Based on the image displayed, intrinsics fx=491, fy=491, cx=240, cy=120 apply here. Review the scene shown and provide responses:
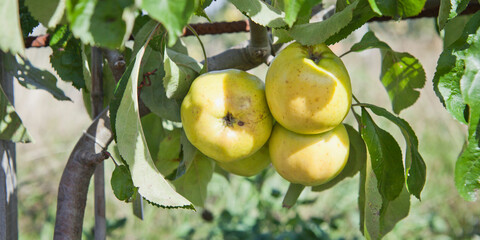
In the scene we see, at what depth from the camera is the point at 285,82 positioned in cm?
56

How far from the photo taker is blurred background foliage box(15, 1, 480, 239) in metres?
1.67

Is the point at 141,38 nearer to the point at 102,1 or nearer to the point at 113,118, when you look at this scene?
the point at 113,118

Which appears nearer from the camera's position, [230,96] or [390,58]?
[230,96]

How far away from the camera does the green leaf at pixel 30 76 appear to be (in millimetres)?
767

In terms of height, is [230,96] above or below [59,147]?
above

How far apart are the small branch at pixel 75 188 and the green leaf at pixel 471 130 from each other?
437 millimetres

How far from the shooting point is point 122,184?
612mm

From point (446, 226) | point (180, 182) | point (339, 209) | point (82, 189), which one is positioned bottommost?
point (446, 226)

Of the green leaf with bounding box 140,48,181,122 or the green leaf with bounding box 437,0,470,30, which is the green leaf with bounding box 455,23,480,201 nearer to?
the green leaf with bounding box 437,0,470,30

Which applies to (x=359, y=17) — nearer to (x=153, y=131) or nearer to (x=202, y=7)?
(x=202, y=7)

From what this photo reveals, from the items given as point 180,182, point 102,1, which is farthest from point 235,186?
point 102,1

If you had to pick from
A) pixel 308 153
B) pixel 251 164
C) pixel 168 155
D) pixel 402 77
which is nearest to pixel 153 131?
pixel 168 155

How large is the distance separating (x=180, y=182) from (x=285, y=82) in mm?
325

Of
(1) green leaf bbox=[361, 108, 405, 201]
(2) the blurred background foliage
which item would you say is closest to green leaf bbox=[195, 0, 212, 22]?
(1) green leaf bbox=[361, 108, 405, 201]
